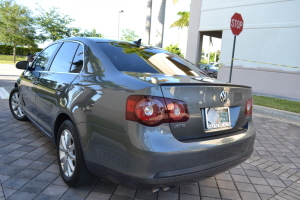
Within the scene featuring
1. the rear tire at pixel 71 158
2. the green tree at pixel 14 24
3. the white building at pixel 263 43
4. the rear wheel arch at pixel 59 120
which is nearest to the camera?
the rear tire at pixel 71 158

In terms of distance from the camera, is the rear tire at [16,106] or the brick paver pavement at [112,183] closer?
the brick paver pavement at [112,183]

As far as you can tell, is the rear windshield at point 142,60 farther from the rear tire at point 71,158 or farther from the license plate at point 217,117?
the rear tire at point 71,158

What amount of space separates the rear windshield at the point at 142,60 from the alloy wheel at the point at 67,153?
90 cm

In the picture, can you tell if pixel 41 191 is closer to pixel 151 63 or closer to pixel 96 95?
pixel 96 95

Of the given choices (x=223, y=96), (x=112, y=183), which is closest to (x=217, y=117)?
(x=223, y=96)

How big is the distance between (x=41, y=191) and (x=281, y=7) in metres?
13.8

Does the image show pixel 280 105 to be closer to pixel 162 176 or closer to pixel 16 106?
pixel 16 106

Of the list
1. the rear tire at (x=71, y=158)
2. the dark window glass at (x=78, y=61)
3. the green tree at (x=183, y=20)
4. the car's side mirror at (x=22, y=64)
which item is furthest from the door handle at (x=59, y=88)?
the green tree at (x=183, y=20)

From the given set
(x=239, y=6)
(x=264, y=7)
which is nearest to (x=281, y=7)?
(x=264, y=7)

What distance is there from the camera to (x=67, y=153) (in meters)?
2.69

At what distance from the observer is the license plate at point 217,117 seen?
86.4 inches

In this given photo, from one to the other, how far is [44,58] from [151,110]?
266cm

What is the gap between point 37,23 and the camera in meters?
28.3

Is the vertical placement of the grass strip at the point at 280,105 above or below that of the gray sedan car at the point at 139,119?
below
